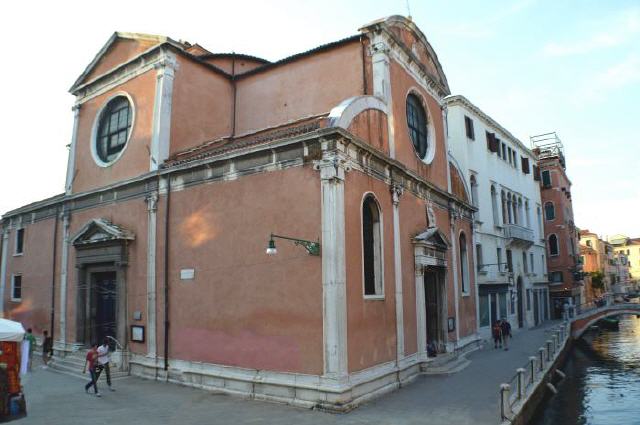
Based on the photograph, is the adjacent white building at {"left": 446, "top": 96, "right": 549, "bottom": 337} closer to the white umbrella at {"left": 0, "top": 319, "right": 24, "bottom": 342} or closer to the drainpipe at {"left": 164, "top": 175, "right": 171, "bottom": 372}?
the drainpipe at {"left": 164, "top": 175, "right": 171, "bottom": 372}

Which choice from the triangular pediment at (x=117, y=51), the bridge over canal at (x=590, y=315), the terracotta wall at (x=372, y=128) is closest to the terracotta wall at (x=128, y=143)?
the triangular pediment at (x=117, y=51)

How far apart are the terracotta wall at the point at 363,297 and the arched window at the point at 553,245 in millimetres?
30699

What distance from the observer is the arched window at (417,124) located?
16.0 metres

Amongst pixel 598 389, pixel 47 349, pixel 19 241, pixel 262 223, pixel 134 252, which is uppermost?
pixel 19 241

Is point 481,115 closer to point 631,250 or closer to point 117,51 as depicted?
point 117,51

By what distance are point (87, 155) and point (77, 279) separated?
4504 millimetres

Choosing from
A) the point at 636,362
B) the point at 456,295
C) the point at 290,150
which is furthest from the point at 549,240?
the point at 290,150

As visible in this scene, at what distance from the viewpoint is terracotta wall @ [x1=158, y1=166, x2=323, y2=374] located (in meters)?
10.7

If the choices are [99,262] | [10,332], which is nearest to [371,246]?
[10,332]

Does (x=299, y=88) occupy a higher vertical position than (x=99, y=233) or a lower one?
higher

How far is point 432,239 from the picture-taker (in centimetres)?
1512

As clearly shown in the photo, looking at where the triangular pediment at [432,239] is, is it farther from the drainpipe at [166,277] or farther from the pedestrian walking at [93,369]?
the pedestrian walking at [93,369]

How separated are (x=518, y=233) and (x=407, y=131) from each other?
16892mm

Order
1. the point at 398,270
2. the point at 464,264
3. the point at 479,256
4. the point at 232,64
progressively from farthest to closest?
the point at 479,256
the point at 464,264
the point at 232,64
the point at 398,270
